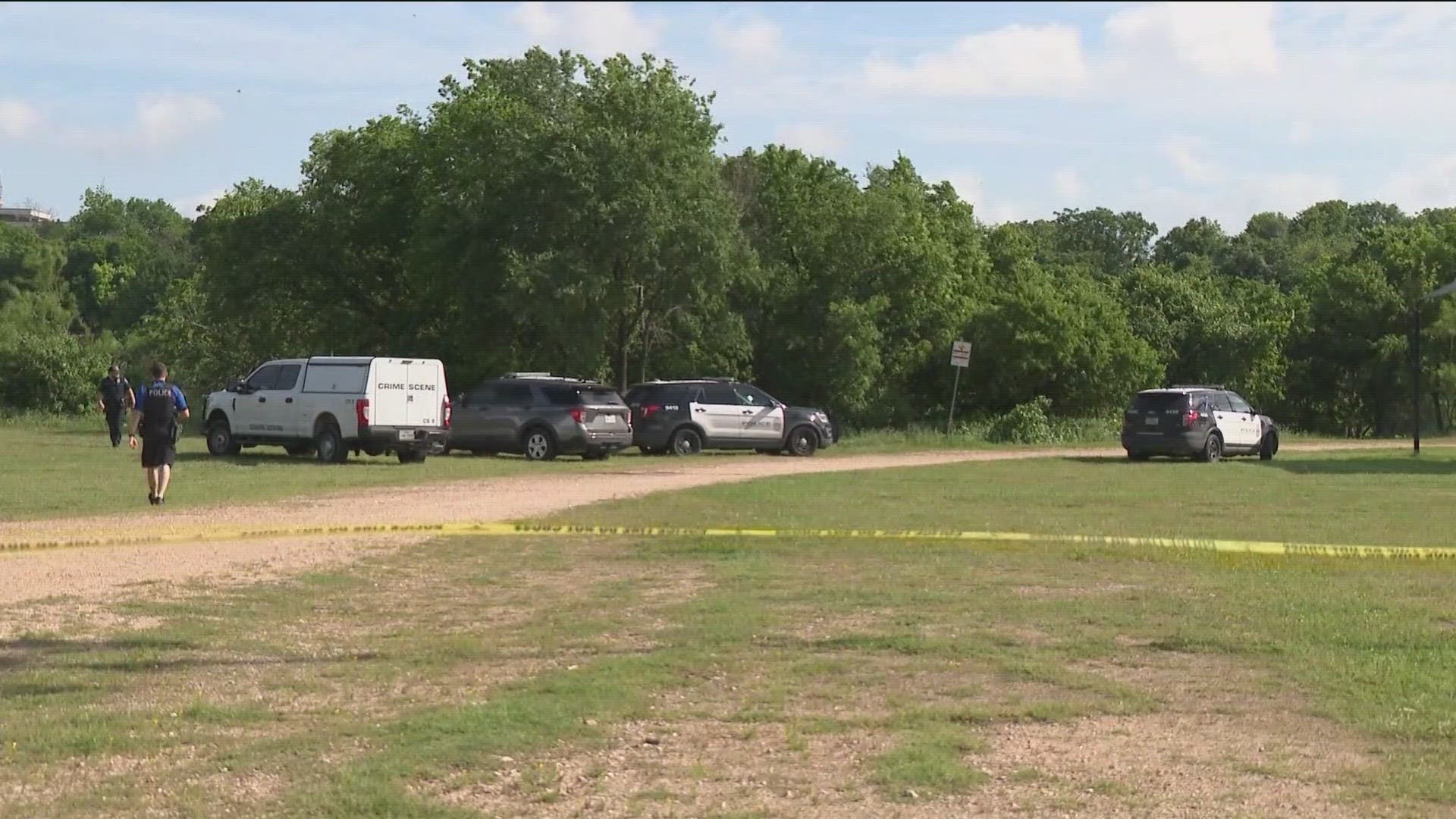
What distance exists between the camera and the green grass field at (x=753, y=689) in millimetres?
6965

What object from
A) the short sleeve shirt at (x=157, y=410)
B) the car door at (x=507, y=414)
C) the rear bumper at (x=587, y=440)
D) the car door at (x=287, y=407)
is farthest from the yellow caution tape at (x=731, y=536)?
the car door at (x=507, y=414)

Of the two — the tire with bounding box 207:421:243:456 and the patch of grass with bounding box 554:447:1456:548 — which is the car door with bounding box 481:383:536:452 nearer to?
the tire with bounding box 207:421:243:456

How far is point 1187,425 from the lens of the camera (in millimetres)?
35906

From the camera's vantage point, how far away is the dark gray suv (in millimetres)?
33312

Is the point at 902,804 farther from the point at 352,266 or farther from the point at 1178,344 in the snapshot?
the point at 1178,344

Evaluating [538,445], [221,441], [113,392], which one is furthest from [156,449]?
[113,392]

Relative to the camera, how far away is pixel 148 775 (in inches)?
283

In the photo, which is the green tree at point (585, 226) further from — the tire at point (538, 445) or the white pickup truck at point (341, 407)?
the white pickup truck at point (341, 407)

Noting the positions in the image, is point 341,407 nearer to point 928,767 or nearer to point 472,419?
point 472,419

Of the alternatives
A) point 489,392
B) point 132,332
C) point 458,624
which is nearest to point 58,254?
point 132,332

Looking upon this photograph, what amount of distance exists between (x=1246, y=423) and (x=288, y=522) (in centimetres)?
2497

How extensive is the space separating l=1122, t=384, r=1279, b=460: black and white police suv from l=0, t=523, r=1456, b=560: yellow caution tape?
18948 mm

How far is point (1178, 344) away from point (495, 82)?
31.3 metres

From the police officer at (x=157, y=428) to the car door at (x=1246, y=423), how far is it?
79.9 ft
